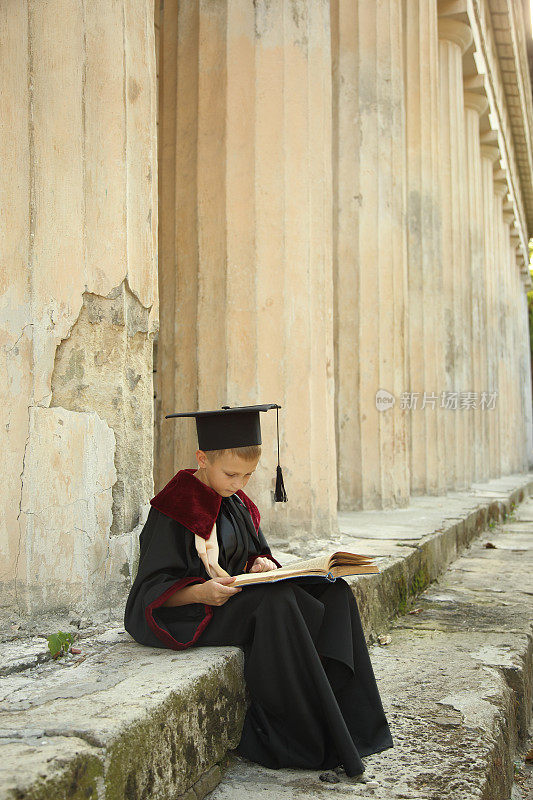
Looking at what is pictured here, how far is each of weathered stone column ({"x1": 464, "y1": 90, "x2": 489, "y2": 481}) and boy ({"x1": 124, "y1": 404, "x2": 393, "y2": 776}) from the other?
12456 mm

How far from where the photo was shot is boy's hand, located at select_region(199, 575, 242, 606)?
9.56 ft

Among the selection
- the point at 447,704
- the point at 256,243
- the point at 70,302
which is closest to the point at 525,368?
the point at 256,243

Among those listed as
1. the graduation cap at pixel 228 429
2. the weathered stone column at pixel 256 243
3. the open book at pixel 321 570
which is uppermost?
the weathered stone column at pixel 256 243

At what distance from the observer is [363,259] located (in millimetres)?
8430

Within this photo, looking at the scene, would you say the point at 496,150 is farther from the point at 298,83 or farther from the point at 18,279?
the point at 18,279

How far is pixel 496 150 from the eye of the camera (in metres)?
18.8

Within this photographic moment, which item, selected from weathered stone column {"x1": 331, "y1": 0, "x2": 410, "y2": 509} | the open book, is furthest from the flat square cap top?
weathered stone column {"x1": 331, "y1": 0, "x2": 410, "y2": 509}

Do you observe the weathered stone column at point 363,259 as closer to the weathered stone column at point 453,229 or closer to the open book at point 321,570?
the weathered stone column at point 453,229

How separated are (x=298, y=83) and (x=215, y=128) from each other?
2.11 ft

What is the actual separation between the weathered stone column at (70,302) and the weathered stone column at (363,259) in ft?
15.9

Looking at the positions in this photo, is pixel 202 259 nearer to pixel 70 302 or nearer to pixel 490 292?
pixel 70 302

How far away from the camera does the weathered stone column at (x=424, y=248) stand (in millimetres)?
10789

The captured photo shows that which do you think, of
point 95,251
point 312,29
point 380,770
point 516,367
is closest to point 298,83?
point 312,29

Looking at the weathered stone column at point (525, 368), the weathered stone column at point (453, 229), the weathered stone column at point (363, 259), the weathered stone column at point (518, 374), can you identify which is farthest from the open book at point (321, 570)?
the weathered stone column at point (525, 368)
